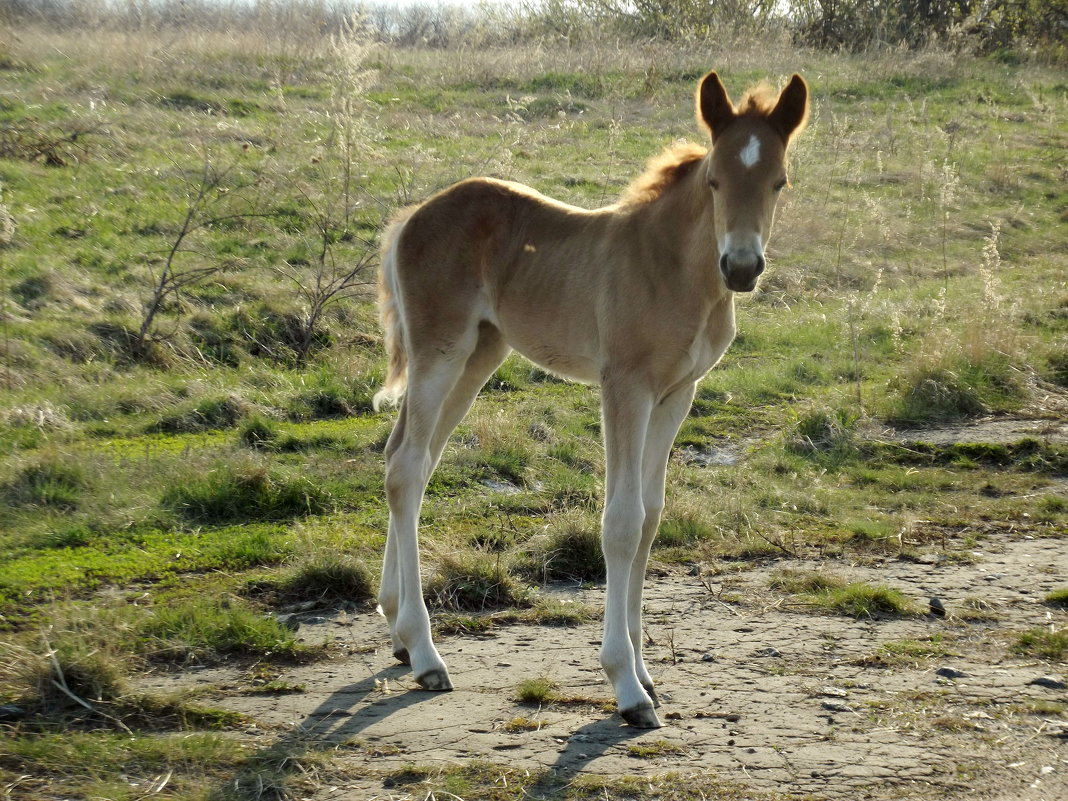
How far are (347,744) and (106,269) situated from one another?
22.9 ft

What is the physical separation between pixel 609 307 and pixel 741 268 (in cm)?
76

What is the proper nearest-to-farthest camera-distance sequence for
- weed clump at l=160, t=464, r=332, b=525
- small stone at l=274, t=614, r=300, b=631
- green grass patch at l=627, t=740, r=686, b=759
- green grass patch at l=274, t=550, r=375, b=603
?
green grass patch at l=627, t=740, r=686, b=759 < small stone at l=274, t=614, r=300, b=631 < green grass patch at l=274, t=550, r=375, b=603 < weed clump at l=160, t=464, r=332, b=525

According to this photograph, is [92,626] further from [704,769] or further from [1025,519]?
[1025,519]

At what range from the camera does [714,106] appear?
14.4 feet

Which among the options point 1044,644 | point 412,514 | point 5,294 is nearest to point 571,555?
point 412,514

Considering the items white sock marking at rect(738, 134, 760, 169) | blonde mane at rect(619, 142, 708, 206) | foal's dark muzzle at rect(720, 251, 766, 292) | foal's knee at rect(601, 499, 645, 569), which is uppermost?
white sock marking at rect(738, 134, 760, 169)

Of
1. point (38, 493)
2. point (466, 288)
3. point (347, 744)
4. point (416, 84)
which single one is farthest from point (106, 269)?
point (416, 84)

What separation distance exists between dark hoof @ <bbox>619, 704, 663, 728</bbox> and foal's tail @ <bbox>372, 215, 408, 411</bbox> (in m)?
2.13

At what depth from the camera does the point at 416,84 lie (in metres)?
17.4

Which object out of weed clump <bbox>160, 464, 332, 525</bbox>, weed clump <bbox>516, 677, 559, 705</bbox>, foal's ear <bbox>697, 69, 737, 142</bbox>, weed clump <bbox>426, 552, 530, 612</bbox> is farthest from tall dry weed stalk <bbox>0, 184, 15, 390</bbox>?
foal's ear <bbox>697, 69, 737, 142</bbox>

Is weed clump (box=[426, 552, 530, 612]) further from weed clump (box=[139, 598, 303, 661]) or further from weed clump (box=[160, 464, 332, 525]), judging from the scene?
weed clump (box=[160, 464, 332, 525])

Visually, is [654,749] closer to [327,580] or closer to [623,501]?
[623,501]

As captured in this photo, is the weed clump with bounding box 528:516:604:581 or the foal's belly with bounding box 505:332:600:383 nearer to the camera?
the foal's belly with bounding box 505:332:600:383

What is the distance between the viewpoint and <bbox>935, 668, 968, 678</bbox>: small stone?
178 inches
